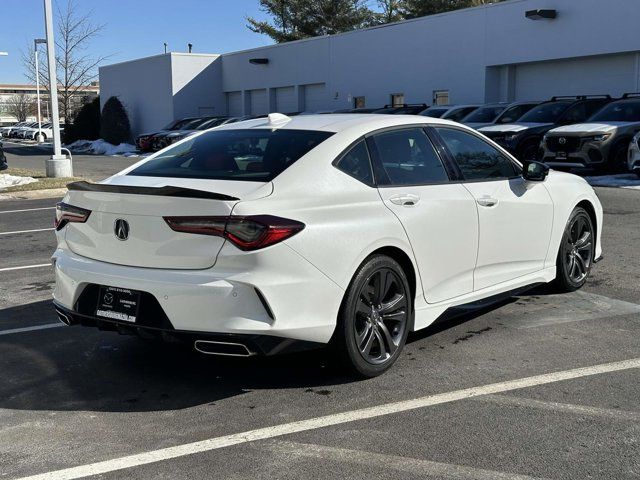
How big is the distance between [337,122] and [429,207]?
85 centimetres

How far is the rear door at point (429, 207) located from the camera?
4.78m

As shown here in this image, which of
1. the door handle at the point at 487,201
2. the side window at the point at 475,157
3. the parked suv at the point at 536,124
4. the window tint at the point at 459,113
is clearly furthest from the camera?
the window tint at the point at 459,113

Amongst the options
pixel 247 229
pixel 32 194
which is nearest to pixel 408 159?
pixel 247 229

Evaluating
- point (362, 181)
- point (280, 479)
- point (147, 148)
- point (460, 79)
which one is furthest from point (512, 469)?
point (147, 148)

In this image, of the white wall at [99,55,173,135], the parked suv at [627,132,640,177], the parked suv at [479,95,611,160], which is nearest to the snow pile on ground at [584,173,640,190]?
the parked suv at [627,132,640,177]

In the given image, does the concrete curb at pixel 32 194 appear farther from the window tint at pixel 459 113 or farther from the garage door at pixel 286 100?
the garage door at pixel 286 100

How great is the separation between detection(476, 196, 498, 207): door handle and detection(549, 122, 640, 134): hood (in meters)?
11.8

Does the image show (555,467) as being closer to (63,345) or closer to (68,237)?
(68,237)

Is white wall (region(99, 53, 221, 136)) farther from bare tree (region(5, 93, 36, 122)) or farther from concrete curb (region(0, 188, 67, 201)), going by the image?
bare tree (region(5, 93, 36, 122))

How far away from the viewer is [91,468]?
346 centimetres

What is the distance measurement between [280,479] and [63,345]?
262 centimetres

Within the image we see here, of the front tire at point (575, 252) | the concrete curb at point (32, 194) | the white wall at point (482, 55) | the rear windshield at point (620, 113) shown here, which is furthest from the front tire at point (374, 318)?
the white wall at point (482, 55)

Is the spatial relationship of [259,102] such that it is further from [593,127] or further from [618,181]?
[618,181]

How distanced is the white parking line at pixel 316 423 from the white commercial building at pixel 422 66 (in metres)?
20.1
